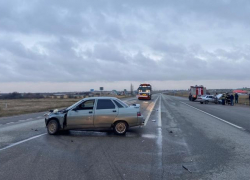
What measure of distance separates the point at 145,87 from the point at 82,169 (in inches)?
2049

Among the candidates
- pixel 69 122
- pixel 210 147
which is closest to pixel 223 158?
pixel 210 147

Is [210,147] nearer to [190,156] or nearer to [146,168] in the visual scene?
[190,156]

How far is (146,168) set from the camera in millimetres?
6742

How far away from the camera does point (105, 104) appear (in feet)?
40.1

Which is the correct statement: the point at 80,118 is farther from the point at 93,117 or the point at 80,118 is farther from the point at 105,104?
the point at 105,104

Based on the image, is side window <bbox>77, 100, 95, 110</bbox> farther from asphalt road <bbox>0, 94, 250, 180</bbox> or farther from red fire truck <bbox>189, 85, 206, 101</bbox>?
red fire truck <bbox>189, 85, 206, 101</bbox>

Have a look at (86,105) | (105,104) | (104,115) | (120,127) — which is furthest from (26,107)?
(120,127)

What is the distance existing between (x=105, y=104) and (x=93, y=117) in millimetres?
799

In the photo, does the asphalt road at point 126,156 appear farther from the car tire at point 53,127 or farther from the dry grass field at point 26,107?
the dry grass field at point 26,107

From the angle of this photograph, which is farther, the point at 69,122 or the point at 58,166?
the point at 69,122

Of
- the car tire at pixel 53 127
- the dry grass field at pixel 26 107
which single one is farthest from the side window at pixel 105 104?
the dry grass field at pixel 26 107

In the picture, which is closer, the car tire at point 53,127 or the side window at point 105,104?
the car tire at point 53,127

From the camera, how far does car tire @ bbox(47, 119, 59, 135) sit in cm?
1194

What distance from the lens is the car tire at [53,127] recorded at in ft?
39.2
